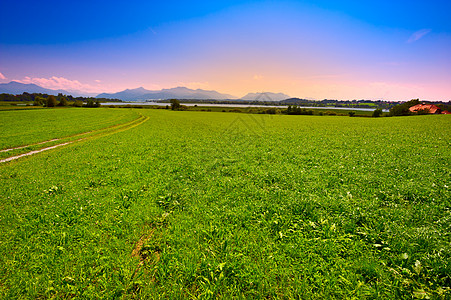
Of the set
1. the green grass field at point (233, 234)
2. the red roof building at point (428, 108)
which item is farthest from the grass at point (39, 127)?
the red roof building at point (428, 108)

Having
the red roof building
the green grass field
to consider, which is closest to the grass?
→ the green grass field

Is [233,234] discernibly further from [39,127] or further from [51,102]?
[51,102]

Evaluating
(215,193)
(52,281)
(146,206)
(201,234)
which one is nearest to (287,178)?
(215,193)

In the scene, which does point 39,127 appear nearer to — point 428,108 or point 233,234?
point 233,234

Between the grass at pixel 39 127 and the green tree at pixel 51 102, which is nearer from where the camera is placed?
the grass at pixel 39 127

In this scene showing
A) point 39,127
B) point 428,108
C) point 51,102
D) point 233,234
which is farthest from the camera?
point 51,102

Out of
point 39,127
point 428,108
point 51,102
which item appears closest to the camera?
point 39,127

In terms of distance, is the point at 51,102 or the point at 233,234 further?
the point at 51,102

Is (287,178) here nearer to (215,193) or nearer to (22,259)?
(215,193)

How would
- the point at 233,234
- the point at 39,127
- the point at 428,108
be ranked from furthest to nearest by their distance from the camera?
1. the point at 428,108
2. the point at 39,127
3. the point at 233,234

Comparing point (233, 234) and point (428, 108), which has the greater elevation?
point (428, 108)

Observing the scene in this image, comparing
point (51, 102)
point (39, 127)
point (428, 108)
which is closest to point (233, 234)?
point (39, 127)

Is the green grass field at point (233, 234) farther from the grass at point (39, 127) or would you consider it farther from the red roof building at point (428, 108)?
the red roof building at point (428, 108)

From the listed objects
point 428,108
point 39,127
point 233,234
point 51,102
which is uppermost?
point 51,102
